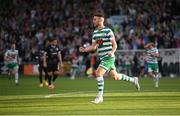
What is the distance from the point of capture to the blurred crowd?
4822 centimetres

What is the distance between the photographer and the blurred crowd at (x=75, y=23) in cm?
4822

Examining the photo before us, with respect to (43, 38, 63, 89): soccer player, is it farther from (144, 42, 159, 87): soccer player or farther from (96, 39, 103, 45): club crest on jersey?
(96, 39, 103, 45): club crest on jersey

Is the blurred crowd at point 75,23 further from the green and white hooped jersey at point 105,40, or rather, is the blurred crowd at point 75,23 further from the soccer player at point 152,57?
the green and white hooped jersey at point 105,40

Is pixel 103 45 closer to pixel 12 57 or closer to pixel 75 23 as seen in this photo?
pixel 12 57

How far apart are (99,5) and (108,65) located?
105 feet

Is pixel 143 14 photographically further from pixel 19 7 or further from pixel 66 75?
pixel 19 7

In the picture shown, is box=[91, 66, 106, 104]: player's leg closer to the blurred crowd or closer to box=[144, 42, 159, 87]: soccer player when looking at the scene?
box=[144, 42, 159, 87]: soccer player

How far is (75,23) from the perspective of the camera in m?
51.3

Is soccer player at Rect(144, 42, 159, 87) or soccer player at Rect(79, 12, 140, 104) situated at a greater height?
soccer player at Rect(79, 12, 140, 104)

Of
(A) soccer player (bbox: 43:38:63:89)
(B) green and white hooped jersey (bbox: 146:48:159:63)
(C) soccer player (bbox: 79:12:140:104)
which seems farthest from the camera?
(B) green and white hooped jersey (bbox: 146:48:159:63)

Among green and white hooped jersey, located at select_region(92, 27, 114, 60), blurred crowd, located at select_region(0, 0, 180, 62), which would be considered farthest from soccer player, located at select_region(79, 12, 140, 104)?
blurred crowd, located at select_region(0, 0, 180, 62)

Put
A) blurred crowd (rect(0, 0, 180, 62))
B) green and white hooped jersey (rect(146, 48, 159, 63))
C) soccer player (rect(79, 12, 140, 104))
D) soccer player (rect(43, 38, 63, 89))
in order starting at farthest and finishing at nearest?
blurred crowd (rect(0, 0, 180, 62)) < green and white hooped jersey (rect(146, 48, 159, 63)) < soccer player (rect(43, 38, 63, 89)) < soccer player (rect(79, 12, 140, 104))

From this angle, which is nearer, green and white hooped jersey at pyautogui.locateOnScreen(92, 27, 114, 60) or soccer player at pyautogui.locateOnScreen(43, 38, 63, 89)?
green and white hooped jersey at pyautogui.locateOnScreen(92, 27, 114, 60)

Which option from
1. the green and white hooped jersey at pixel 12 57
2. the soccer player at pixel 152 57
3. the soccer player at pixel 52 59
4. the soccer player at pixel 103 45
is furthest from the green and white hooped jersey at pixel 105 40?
the green and white hooped jersey at pixel 12 57
